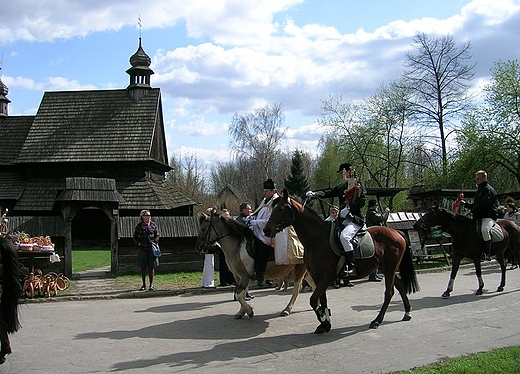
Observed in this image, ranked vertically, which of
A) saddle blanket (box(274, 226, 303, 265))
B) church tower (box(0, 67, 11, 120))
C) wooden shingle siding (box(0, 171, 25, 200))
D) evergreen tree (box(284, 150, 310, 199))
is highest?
church tower (box(0, 67, 11, 120))

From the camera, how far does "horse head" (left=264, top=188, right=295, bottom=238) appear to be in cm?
817

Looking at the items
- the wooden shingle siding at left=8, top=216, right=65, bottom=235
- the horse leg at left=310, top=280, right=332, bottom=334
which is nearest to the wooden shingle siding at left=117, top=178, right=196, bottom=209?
the wooden shingle siding at left=8, top=216, right=65, bottom=235

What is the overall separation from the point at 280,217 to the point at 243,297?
6.64ft

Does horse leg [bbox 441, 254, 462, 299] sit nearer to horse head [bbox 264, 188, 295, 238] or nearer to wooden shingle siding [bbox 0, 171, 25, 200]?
horse head [bbox 264, 188, 295, 238]

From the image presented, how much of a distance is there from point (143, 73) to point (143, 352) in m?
28.2

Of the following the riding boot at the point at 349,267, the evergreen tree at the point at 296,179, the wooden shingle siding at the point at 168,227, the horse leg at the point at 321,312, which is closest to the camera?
the horse leg at the point at 321,312

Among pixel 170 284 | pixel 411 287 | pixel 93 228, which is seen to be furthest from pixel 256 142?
pixel 411 287

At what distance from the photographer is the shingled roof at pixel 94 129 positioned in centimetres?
2912

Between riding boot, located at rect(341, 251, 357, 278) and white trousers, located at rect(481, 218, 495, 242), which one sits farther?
white trousers, located at rect(481, 218, 495, 242)

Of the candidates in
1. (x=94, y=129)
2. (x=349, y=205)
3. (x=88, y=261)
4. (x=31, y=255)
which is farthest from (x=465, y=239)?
(x=94, y=129)

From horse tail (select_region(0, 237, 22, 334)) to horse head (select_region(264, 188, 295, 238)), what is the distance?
3807 mm

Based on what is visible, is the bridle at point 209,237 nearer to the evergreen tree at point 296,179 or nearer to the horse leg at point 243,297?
the horse leg at point 243,297

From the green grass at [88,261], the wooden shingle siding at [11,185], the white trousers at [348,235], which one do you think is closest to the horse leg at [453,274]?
the white trousers at [348,235]

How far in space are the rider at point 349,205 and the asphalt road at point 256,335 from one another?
1193 mm
